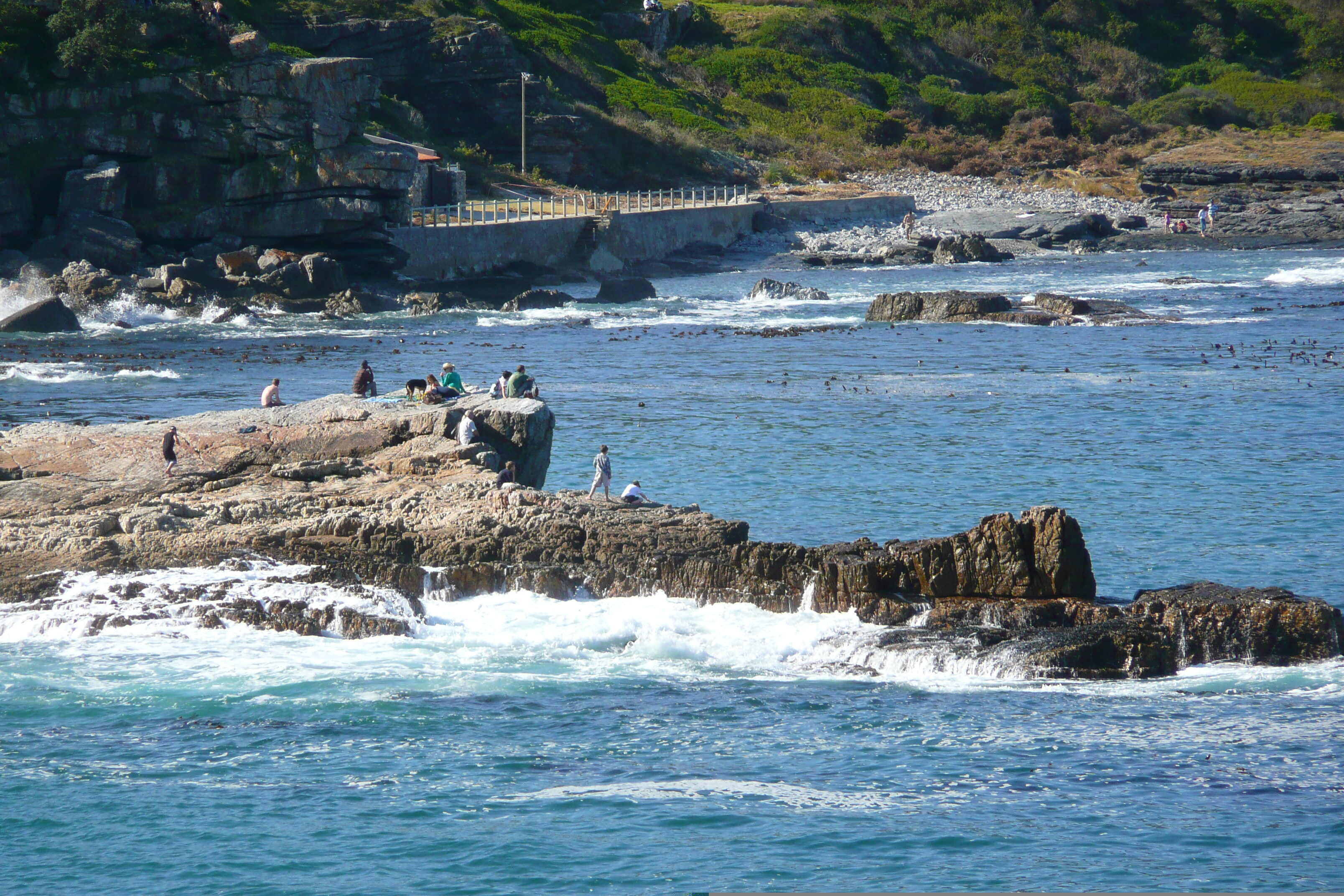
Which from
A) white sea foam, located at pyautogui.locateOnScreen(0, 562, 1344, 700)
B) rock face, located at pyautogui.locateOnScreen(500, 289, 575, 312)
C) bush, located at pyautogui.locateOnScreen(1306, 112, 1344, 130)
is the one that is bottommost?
white sea foam, located at pyautogui.locateOnScreen(0, 562, 1344, 700)

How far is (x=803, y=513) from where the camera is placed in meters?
22.8

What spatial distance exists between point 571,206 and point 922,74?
168ft

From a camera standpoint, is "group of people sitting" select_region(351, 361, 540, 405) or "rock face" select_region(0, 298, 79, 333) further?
"rock face" select_region(0, 298, 79, 333)

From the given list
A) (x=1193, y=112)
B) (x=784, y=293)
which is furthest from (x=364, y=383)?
(x=1193, y=112)

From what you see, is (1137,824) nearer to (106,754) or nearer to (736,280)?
(106,754)

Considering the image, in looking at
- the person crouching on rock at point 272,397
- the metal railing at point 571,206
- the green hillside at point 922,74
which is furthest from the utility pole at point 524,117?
the person crouching on rock at point 272,397

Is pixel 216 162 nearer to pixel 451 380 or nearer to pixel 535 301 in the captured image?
pixel 535 301

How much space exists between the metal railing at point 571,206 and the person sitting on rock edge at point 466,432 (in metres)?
37.5

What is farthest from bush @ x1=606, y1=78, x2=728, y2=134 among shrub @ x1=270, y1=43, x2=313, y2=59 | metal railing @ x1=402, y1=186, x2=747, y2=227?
shrub @ x1=270, y1=43, x2=313, y2=59

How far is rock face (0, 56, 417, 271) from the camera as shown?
5125 centimetres

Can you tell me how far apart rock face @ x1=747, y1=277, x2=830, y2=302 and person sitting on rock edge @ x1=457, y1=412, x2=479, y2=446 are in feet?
117

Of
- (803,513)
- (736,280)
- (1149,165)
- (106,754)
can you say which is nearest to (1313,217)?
(1149,165)

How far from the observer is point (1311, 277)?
59781 mm

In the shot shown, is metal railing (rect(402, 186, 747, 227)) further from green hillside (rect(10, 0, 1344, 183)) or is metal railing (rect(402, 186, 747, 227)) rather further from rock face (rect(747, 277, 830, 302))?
rock face (rect(747, 277, 830, 302))
